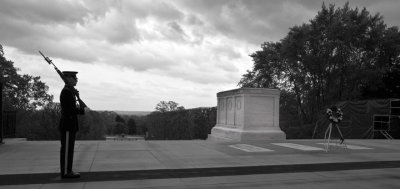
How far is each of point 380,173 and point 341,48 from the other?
23.9 m

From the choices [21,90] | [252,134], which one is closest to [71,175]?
[252,134]

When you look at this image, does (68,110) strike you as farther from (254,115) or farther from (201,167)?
(254,115)

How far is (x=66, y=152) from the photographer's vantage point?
7.07 m

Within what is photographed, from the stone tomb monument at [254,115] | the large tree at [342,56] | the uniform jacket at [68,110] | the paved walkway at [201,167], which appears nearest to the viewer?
the paved walkway at [201,167]

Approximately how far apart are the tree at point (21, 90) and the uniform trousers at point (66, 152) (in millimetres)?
20691

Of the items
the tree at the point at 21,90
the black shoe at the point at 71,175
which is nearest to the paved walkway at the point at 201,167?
the black shoe at the point at 71,175

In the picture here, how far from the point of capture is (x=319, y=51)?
3162cm

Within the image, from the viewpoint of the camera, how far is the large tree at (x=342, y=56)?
3044cm

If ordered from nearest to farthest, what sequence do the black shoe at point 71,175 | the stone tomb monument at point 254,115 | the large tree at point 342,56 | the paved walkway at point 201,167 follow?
the paved walkway at point 201,167
the black shoe at point 71,175
the stone tomb monument at point 254,115
the large tree at point 342,56

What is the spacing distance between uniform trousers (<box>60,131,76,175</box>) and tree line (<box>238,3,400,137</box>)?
24.8 meters

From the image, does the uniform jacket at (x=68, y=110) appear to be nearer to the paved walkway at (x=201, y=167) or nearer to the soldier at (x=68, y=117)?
the soldier at (x=68, y=117)

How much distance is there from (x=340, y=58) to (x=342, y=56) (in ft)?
0.72

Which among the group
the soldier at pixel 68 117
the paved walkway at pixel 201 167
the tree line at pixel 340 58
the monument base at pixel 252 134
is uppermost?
the tree line at pixel 340 58

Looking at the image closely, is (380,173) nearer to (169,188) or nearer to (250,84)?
(169,188)
